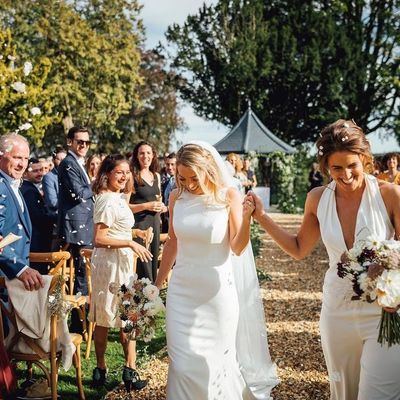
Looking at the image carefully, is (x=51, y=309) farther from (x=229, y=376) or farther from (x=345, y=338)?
(x=345, y=338)

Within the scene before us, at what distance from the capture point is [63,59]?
24.3 metres

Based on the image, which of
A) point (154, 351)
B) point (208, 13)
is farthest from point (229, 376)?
point (208, 13)

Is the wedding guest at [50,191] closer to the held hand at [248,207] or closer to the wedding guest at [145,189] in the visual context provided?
the wedding guest at [145,189]

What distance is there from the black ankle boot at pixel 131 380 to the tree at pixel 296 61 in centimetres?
2629

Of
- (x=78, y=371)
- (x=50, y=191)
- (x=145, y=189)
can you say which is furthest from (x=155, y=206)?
(x=78, y=371)

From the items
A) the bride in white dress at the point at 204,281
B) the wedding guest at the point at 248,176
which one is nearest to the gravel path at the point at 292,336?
the bride in white dress at the point at 204,281

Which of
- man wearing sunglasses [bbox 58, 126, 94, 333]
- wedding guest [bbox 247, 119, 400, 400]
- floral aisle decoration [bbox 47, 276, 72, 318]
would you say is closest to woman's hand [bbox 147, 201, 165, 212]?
man wearing sunglasses [bbox 58, 126, 94, 333]

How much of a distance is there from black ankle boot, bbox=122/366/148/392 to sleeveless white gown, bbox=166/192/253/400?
3.97 ft

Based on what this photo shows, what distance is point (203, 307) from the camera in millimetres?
3387

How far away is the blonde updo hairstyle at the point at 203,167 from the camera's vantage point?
340cm

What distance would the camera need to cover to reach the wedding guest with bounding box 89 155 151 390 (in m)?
4.51

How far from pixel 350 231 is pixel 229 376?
4.16 feet

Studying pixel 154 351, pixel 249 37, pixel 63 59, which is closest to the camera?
pixel 154 351

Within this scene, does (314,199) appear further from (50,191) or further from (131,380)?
(50,191)
